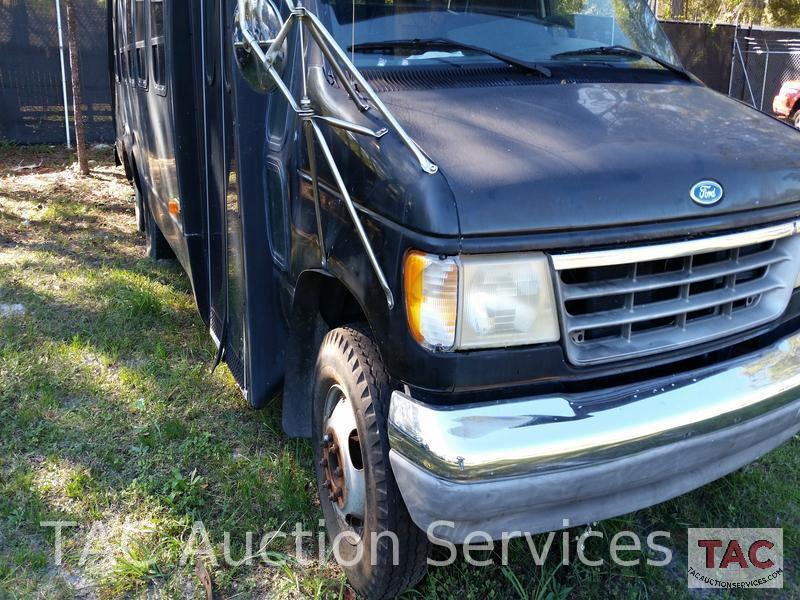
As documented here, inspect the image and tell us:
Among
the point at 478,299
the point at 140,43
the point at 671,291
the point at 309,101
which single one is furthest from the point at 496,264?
the point at 140,43

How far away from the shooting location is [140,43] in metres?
5.41

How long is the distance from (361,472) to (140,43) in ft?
13.6

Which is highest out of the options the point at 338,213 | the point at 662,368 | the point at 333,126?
the point at 333,126

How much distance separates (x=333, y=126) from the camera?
2.43 meters

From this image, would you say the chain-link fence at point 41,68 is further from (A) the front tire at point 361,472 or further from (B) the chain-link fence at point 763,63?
(B) the chain-link fence at point 763,63

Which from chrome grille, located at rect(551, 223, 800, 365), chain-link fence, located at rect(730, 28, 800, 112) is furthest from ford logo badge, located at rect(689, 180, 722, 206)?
chain-link fence, located at rect(730, 28, 800, 112)

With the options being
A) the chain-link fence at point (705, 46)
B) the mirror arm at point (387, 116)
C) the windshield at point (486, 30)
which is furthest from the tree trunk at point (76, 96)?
the chain-link fence at point (705, 46)

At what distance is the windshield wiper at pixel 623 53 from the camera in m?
3.05

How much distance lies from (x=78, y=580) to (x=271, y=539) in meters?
0.75

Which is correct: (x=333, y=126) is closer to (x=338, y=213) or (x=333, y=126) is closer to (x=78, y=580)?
(x=338, y=213)

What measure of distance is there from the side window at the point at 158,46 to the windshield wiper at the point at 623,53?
2276 millimetres

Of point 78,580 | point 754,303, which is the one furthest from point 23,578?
point 754,303

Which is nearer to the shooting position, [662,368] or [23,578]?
[662,368]

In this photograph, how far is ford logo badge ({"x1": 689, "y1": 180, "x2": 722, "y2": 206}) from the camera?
2.26 meters
